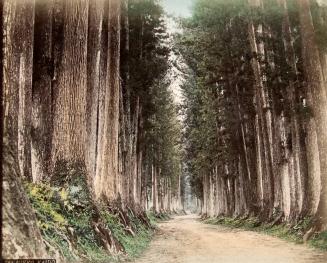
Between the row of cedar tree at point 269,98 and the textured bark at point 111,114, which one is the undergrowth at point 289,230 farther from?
the textured bark at point 111,114

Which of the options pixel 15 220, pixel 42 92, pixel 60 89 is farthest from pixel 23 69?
pixel 15 220

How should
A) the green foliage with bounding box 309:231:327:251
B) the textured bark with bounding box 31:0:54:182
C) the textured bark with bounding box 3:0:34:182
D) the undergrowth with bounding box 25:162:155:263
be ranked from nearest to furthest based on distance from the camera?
the undergrowth with bounding box 25:162:155:263 → the textured bark with bounding box 3:0:34:182 → the textured bark with bounding box 31:0:54:182 → the green foliage with bounding box 309:231:327:251

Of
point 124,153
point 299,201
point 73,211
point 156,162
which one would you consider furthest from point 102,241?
point 156,162

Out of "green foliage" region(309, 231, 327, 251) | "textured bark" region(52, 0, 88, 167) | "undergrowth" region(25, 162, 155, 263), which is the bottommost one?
"green foliage" region(309, 231, 327, 251)

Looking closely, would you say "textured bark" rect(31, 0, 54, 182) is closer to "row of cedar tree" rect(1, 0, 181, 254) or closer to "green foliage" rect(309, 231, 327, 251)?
"row of cedar tree" rect(1, 0, 181, 254)

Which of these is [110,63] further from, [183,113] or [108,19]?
[183,113]

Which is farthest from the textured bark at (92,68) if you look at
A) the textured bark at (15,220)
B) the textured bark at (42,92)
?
the textured bark at (15,220)

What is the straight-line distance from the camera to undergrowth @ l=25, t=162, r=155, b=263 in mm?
7203

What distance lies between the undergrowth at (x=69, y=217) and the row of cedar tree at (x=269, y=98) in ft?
21.2

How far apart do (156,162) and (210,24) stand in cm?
2021

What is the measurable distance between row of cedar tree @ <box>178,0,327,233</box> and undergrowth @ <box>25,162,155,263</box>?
21.2ft

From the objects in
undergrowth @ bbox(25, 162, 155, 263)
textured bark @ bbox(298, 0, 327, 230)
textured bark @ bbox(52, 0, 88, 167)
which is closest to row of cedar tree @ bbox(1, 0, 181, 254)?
textured bark @ bbox(52, 0, 88, 167)

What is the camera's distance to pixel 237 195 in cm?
3084

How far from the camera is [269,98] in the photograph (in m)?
19.6
